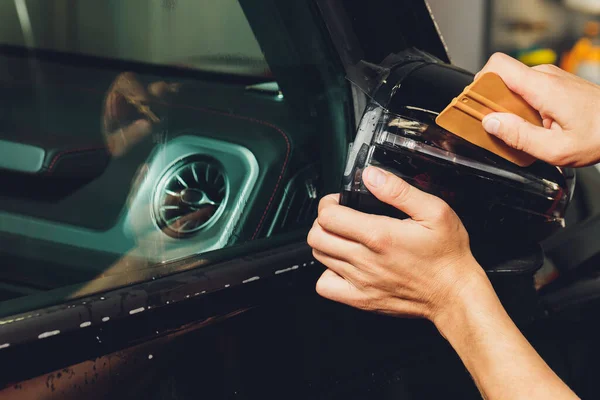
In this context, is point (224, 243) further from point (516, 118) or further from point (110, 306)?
point (516, 118)

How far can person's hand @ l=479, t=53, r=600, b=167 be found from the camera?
991mm

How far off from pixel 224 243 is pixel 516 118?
515mm

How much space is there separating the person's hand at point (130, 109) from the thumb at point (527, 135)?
565mm

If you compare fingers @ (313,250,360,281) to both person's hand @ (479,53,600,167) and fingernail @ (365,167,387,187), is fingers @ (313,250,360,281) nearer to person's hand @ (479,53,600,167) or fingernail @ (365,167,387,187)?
fingernail @ (365,167,387,187)

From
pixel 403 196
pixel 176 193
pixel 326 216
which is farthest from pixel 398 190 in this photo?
pixel 176 193

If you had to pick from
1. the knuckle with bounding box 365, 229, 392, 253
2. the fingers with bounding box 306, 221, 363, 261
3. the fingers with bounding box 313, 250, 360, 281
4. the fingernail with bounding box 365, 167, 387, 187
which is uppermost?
the fingernail with bounding box 365, 167, 387, 187

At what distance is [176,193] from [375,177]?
0.37m

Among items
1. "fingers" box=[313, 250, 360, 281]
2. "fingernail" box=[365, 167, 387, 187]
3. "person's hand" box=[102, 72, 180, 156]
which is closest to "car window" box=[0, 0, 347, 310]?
"person's hand" box=[102, 72, 180, 156]

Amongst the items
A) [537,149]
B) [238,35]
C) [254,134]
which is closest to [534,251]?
[537,149]

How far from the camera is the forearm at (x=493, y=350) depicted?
0.97 m

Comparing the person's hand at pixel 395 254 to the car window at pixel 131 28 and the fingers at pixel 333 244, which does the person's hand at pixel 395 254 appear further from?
the car window at pixel 131 28

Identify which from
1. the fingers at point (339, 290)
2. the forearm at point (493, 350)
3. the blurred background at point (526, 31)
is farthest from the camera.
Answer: the blurred background at point (526, 31)

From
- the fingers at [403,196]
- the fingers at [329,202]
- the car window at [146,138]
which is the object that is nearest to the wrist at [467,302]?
the fingers at [403,196]

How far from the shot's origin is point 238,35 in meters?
1.34
